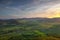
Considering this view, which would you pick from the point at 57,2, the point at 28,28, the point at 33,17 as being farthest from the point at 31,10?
the point at 57,2

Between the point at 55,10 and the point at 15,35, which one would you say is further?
the point at 55,10

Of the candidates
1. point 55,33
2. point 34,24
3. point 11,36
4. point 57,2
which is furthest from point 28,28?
point 57,2

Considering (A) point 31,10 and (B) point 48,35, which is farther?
(A) point 31,10

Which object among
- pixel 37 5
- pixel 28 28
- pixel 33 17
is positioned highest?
pixel 37 5

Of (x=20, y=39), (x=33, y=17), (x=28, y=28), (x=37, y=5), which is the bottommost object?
(x=20, y=39)

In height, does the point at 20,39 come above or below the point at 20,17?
below

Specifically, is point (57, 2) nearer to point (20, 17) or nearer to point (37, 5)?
point (37, 5)

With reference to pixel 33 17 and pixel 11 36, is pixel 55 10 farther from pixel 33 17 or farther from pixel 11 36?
pixel 11 36

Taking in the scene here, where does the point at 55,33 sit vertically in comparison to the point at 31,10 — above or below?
below
